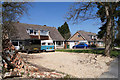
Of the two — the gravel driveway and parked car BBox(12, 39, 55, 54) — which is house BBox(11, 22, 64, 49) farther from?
the gravel driveway

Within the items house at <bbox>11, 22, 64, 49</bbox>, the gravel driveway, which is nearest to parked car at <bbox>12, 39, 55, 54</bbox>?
the gravel driveway

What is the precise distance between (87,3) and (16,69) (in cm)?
1175

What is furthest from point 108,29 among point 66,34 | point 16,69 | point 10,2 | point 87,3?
point 66,34

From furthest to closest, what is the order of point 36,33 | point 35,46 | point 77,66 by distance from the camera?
point 36,33 < point 35,46 < point 77,66

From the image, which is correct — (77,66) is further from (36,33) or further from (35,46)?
(36,33)

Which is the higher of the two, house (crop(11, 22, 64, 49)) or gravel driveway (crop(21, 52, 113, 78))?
house (crop(11, 22, 64, 49))

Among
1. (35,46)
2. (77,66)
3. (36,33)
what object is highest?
(36,33)

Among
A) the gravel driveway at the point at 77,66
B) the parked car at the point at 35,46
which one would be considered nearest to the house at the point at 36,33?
the parked car at the point at 35,46

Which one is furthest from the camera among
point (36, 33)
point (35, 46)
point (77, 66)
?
point (36, 33)

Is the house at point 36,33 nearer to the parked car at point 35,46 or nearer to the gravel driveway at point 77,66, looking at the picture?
the parked car at point 35,46

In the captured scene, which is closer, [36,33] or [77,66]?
[77,66]

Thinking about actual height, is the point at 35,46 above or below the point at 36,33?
below

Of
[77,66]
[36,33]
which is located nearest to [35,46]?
[77,66]

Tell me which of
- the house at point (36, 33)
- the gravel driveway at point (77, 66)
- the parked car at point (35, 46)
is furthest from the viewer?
the house at point (36, 33)
